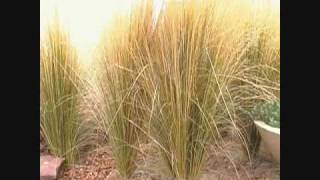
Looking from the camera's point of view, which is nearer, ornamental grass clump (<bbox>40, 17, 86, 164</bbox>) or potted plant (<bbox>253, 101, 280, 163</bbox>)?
potted plant (<bbox>253, 101, 280, 163</bbox>)

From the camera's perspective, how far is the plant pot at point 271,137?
1.69 meters

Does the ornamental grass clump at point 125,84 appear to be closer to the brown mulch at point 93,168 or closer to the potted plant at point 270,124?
the brown mulch at point 93,168

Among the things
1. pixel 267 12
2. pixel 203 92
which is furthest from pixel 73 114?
pixel 267 12

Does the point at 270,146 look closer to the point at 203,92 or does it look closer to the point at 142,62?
the point at 203,92

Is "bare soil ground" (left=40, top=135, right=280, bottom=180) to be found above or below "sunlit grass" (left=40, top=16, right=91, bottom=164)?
below

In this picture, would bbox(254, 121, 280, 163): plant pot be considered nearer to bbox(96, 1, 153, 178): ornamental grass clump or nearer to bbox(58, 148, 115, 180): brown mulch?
bbox(96, 1, 153, 178): ornamental grass clump

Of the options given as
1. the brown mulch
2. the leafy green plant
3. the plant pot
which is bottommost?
the brown mulch

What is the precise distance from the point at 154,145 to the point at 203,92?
0.84 feet

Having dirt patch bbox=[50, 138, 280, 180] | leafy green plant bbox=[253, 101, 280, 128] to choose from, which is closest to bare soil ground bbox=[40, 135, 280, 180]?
→ dirt patch bbox=[50, 138, 280, 180]

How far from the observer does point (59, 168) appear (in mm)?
1846

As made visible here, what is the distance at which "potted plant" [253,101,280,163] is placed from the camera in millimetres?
1700

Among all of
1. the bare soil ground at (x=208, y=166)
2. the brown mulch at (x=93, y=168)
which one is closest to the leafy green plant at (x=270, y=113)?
the bare soil ground at (x=208, y=166)

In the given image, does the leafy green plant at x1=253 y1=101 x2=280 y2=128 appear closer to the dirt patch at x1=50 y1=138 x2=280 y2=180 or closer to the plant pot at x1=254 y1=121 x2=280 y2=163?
the plant pot at x1=254 y1=121 x2=280 y2=163

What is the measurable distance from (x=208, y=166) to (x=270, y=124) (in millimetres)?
261
